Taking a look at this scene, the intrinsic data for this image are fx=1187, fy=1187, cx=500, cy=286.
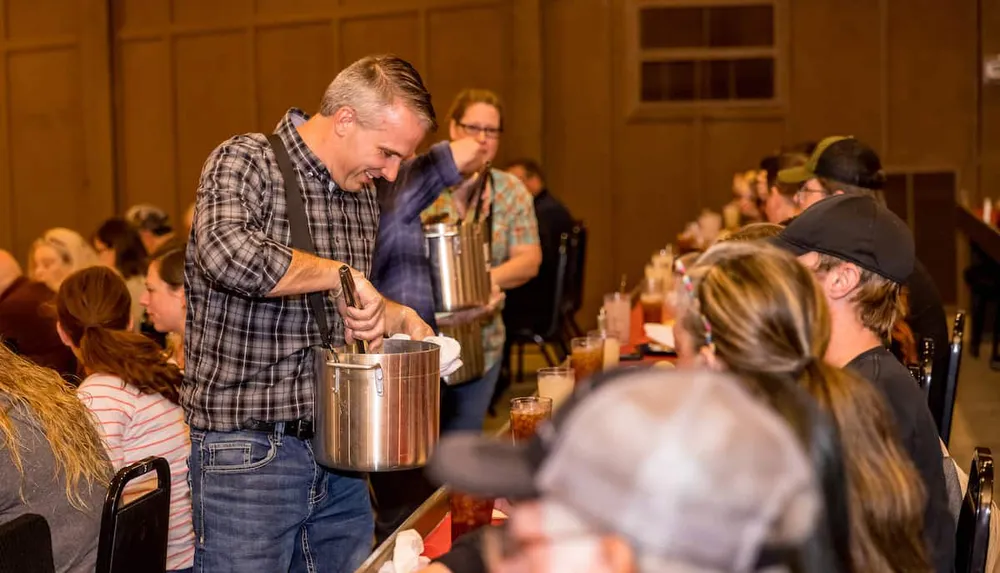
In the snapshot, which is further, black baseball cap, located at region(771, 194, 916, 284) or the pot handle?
black baseball cap, located at region(771, 194, 916, 284)

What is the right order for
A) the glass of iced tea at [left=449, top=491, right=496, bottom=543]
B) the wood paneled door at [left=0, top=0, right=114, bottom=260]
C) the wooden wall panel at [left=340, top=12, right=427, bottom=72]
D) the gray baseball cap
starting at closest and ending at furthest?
the gray baseball cap < the glass of iced tea at [left=449, top=491, right=496, bottom=543] < the wooden wall panel at [left=340, top=12, right=427, bottom=72] < the wood paneled door at [left=0, top=0, right=114, bottom=260]

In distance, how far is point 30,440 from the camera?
2.28 m

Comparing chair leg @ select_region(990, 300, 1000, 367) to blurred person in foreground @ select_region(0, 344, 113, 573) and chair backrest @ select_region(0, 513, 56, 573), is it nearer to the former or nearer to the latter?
blurred person in foreground @ select_region(0, 344, 113, 573)

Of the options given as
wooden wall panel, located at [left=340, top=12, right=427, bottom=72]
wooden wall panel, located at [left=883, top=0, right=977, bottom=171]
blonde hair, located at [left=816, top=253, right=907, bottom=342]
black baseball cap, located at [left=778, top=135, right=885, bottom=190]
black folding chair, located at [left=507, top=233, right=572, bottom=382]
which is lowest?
black folding chair, located at [left=507, top=233, right=572, bottom=382]

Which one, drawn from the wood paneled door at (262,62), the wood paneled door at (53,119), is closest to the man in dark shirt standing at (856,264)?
the wood paneled door at (262,62)

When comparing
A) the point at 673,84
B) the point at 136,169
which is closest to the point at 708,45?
the point at 673,84

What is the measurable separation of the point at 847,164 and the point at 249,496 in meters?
2.48

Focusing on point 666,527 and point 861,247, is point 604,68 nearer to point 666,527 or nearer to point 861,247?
point 861,247

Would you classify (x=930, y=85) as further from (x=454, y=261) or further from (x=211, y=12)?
(x=454, y=261)

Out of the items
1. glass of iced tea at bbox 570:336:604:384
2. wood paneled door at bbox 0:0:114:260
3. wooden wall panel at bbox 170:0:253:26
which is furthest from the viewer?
wood paneled door at bbox 0:0:114:260

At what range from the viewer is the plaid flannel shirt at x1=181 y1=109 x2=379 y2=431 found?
2281mm

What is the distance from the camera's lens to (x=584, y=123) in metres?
9.84

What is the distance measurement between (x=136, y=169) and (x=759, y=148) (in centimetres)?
567

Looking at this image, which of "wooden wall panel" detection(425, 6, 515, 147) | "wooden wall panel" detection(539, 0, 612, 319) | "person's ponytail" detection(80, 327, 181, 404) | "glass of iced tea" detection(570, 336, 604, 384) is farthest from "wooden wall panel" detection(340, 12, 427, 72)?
"person's ponytail" detection(80, 327, 181, 404)
